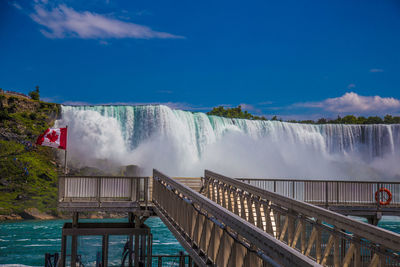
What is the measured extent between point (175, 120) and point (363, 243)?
155 feet

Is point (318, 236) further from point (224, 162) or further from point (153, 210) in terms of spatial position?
point (224, 162)

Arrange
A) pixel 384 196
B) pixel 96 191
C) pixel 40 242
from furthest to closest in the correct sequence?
pixel 40 242
pixel 384 196
pixel 96 191

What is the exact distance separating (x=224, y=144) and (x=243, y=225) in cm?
5020

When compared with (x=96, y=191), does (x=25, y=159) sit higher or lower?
lower

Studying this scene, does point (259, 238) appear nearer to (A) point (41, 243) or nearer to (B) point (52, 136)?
(B) point (52, 136)

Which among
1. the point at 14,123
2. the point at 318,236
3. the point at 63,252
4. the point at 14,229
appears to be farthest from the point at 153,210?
the point at 14,123

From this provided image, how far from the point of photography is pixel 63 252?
15297mm

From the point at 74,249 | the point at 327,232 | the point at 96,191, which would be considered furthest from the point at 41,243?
the point at 327,232

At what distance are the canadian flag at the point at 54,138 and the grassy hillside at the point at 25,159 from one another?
34.4 meters

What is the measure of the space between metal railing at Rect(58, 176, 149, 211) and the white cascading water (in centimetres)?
3604

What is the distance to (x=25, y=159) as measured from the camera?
5425 cm

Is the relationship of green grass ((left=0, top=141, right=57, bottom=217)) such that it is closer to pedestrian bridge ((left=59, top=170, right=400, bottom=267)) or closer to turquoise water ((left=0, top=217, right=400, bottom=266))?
turquoise water ((left=0, top=217, right=400, bottom=266))

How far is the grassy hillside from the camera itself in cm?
5050

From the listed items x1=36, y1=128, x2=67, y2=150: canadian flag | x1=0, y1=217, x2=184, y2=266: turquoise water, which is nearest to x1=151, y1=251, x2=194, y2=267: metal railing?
x1=0, y1=217, x2=184, y2=266: turquoise water
